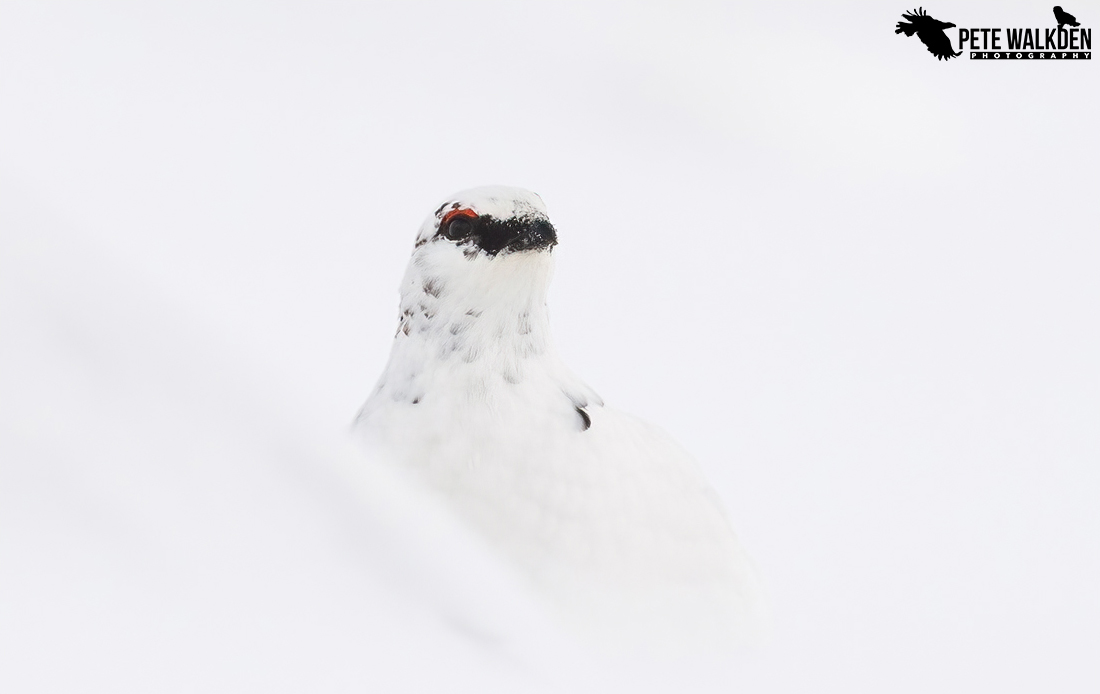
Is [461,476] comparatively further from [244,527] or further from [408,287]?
[244,527]

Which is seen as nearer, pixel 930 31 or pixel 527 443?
pixel 527 443

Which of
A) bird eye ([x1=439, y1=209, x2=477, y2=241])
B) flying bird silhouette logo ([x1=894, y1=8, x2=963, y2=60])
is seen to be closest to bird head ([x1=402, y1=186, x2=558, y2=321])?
bird eye ([x1=439, y1=209, x2=477, y2=241])

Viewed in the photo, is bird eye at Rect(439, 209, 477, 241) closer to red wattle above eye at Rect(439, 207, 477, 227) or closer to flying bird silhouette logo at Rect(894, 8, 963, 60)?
red wattle above eye at Rect(439, 207, 477, 227)

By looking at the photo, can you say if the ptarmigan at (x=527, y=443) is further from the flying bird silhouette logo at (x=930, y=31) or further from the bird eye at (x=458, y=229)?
the flying bird silhouette logo at (x=930, y=31)

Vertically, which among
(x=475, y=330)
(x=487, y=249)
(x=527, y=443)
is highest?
(x=487, y=249)

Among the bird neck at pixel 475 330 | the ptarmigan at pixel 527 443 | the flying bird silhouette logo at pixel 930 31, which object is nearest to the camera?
the ptarmigan at pixel 527 443

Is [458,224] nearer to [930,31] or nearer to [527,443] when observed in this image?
[527,443]

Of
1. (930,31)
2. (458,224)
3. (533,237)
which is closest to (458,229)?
(458,224)

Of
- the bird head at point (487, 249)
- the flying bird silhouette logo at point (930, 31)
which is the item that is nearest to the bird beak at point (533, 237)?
the bird head at point (487, 249)
